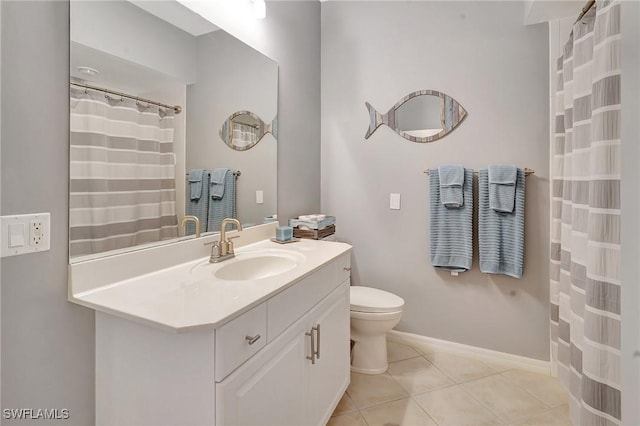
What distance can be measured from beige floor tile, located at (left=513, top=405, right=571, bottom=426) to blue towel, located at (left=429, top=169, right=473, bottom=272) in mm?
858

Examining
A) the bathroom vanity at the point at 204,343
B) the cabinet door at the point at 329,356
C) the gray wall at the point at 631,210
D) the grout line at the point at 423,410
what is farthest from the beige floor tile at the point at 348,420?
the gray wall at the point at 631,210

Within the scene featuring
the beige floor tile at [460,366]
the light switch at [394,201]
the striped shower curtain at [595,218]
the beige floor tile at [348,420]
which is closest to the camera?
the striped shower curtain at [595,218]

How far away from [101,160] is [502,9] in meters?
2.41

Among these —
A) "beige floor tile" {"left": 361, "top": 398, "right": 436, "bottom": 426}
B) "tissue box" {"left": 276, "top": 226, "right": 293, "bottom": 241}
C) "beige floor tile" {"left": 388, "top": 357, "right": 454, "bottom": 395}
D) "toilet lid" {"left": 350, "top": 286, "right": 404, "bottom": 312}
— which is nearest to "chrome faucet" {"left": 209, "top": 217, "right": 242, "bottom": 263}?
"tissue box" {"left": 276, "top": 226, "right": 293, "bottom": 241}

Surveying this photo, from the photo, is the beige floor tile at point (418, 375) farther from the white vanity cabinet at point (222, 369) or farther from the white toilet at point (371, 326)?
the white vanity cabinet at point (222, 369)

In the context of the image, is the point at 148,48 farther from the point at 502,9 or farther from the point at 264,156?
the point at 502,9

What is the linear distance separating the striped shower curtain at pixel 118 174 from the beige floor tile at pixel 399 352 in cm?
171

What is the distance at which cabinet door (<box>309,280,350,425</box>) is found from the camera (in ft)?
4.81

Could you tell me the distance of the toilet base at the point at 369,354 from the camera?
2158mm

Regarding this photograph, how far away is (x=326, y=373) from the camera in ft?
5.18

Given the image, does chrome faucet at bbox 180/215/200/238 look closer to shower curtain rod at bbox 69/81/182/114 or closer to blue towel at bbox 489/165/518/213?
shower curtain rod at bbox 69/81/182/114

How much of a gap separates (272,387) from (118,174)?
3.01ft

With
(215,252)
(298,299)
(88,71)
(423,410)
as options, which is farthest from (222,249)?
(423,410)

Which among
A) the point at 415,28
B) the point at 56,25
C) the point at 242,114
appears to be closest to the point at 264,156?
the point at 242,114
